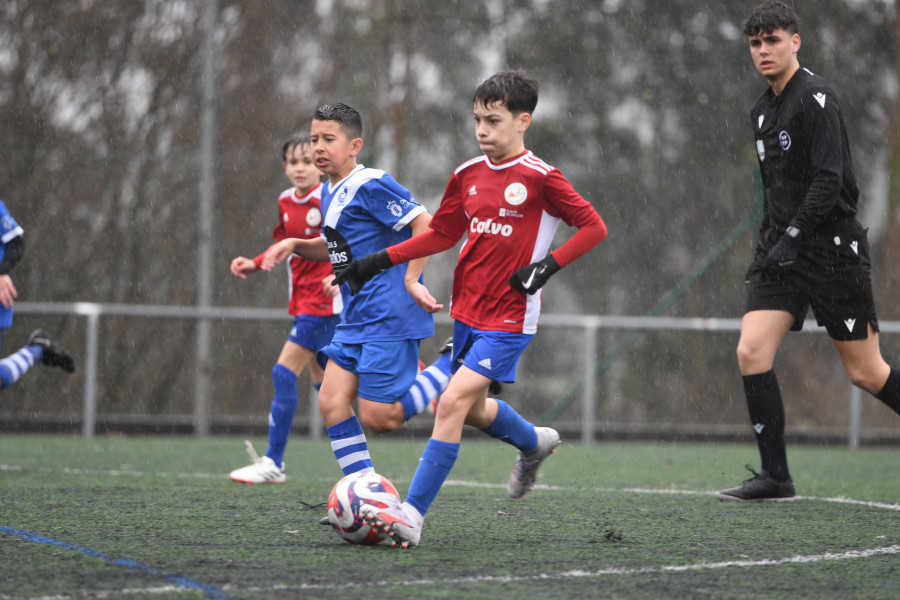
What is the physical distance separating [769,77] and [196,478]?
151 inches

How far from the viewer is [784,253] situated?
16.8ft

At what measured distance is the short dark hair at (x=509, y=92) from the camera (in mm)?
4301

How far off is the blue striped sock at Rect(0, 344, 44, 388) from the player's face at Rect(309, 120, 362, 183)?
3.53 meters

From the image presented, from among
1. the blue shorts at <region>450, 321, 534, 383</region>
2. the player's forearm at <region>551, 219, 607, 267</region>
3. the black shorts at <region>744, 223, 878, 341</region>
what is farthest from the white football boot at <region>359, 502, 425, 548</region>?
the black shorts at <region>744, 223, 878, 341</region>

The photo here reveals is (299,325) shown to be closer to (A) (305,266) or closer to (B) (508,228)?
(A) (305,266)

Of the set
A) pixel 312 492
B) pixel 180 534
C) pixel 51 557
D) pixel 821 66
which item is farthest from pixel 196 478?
pixel 821 66

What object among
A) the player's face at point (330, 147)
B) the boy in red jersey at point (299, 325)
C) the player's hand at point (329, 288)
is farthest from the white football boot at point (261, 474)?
the player's face at point (330, 147)

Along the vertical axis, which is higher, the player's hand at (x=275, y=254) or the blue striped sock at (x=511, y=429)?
the player's hand at (x=275, y=254)

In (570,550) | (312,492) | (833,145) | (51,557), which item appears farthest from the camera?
(312,492)

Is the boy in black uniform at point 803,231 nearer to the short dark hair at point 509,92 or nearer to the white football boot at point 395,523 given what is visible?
the short dark hair at point 509,92

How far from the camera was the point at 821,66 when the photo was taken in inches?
560

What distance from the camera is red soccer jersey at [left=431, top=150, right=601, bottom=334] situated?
426 cm

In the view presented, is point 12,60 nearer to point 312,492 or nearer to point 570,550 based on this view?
point 312,492

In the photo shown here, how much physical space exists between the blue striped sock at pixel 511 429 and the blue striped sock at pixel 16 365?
3.94 metres
